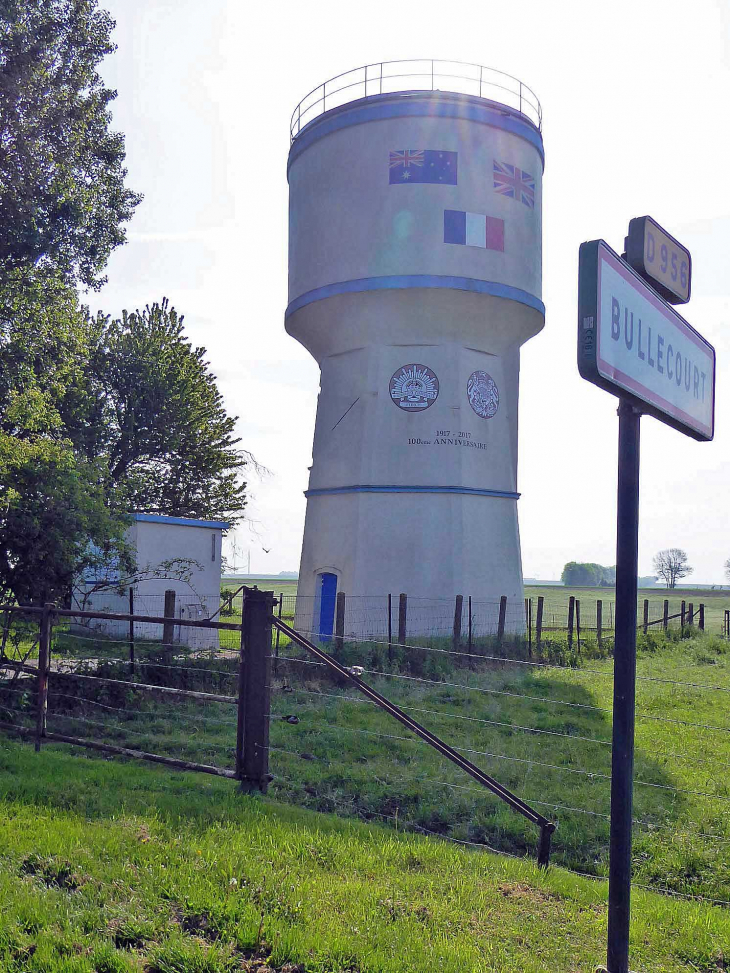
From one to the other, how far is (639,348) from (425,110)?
16.3 metres

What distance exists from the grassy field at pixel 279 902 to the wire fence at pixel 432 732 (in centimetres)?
83

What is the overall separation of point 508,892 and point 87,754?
471 cm

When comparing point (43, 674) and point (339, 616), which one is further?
point (339, 616)

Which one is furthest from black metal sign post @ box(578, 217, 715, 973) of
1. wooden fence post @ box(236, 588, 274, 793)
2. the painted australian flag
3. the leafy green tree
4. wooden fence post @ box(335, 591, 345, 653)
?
the leafy green tree

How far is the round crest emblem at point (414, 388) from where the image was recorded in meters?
18.0

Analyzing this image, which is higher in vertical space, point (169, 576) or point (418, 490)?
point (418, 490)

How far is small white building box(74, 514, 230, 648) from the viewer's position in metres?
19.3

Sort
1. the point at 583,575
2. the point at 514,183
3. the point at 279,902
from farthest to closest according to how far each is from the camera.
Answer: the point at 583,575, the point at 514,183, the point at 279,902

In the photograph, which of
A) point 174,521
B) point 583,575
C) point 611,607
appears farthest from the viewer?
point 583,575

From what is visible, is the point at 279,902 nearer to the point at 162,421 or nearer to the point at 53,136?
the point at 53,136

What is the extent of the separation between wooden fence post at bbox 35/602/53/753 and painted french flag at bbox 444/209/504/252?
40.8ft

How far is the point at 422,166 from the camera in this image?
57.7ft

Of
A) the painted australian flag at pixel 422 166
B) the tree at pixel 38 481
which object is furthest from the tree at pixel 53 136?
the painted australian flag at pixel 422 166

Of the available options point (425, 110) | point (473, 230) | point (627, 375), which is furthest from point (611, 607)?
point (627, 375)
